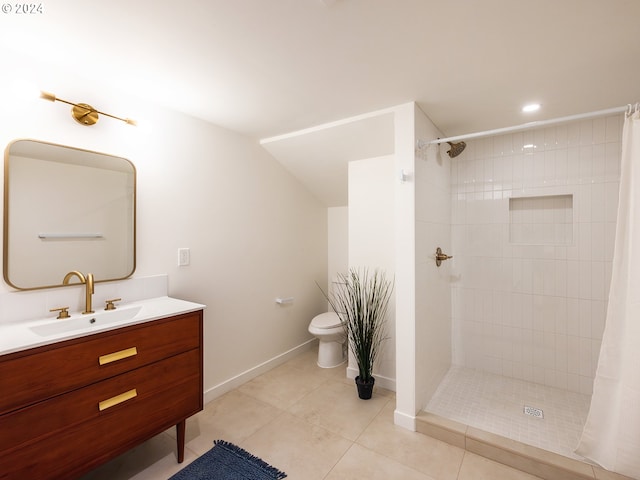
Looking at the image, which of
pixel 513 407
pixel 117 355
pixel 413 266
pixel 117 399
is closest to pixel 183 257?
pixel 117 355

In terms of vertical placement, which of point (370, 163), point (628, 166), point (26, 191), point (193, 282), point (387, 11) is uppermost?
point (387, 11)

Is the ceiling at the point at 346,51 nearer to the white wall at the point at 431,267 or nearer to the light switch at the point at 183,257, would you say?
the white wall at the point at 431,267

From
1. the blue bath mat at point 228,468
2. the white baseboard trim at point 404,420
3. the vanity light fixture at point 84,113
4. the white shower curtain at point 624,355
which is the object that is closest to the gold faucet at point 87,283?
the vanity light fixture at point 84,113

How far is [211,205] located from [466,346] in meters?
2.59

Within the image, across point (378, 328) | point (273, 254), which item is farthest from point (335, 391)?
point (273, 254)

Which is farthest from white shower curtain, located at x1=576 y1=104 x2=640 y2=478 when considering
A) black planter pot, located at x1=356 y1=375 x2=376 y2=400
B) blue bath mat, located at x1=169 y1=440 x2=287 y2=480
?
blue bath mat, located at x1=169 y1=440 x2=287 y2=480

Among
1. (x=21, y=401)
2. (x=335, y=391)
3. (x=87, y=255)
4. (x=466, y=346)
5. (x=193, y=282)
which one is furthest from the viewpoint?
(x=466, y=346)

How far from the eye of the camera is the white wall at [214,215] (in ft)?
5.47

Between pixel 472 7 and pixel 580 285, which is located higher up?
pixel 472 7

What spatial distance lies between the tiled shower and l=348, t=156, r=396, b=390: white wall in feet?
1.63

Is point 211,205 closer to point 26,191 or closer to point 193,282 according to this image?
point 193,282

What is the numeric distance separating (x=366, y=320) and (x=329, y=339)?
66 centimetres

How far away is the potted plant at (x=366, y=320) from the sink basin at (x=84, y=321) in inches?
58.9

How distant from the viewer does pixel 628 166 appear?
150 cm
